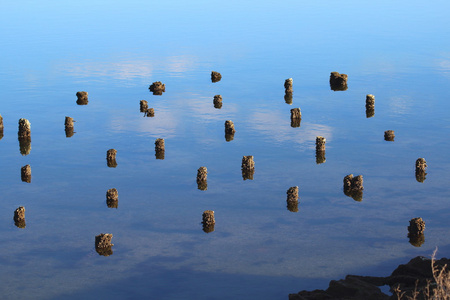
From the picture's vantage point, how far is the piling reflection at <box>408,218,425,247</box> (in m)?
32.3

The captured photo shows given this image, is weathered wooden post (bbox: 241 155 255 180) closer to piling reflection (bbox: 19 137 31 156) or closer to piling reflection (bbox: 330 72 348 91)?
piling reflection (bbox: 19 137 31 156)

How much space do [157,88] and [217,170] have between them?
76.7ft

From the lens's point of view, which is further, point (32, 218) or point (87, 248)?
point (32, 218)

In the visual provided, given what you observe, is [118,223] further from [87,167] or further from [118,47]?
[118,47]

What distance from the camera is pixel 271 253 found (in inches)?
1246

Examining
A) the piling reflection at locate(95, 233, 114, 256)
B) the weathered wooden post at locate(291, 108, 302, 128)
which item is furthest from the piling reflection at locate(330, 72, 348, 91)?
the piling reflection at locate(95, 233, 114, 256)

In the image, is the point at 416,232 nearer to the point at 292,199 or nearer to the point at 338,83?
the point at 292,199

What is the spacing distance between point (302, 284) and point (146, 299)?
20.3 ft

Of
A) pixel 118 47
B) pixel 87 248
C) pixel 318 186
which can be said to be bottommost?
pixel 87 248

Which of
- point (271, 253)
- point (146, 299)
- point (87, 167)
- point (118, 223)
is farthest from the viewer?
point (87, 167)

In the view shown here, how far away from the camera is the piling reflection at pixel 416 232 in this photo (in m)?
32.3

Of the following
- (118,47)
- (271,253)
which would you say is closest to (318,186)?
(271,253)

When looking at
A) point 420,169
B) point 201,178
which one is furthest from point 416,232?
point 201,178

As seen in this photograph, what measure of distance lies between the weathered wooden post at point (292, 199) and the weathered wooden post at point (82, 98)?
2889 centimetres
